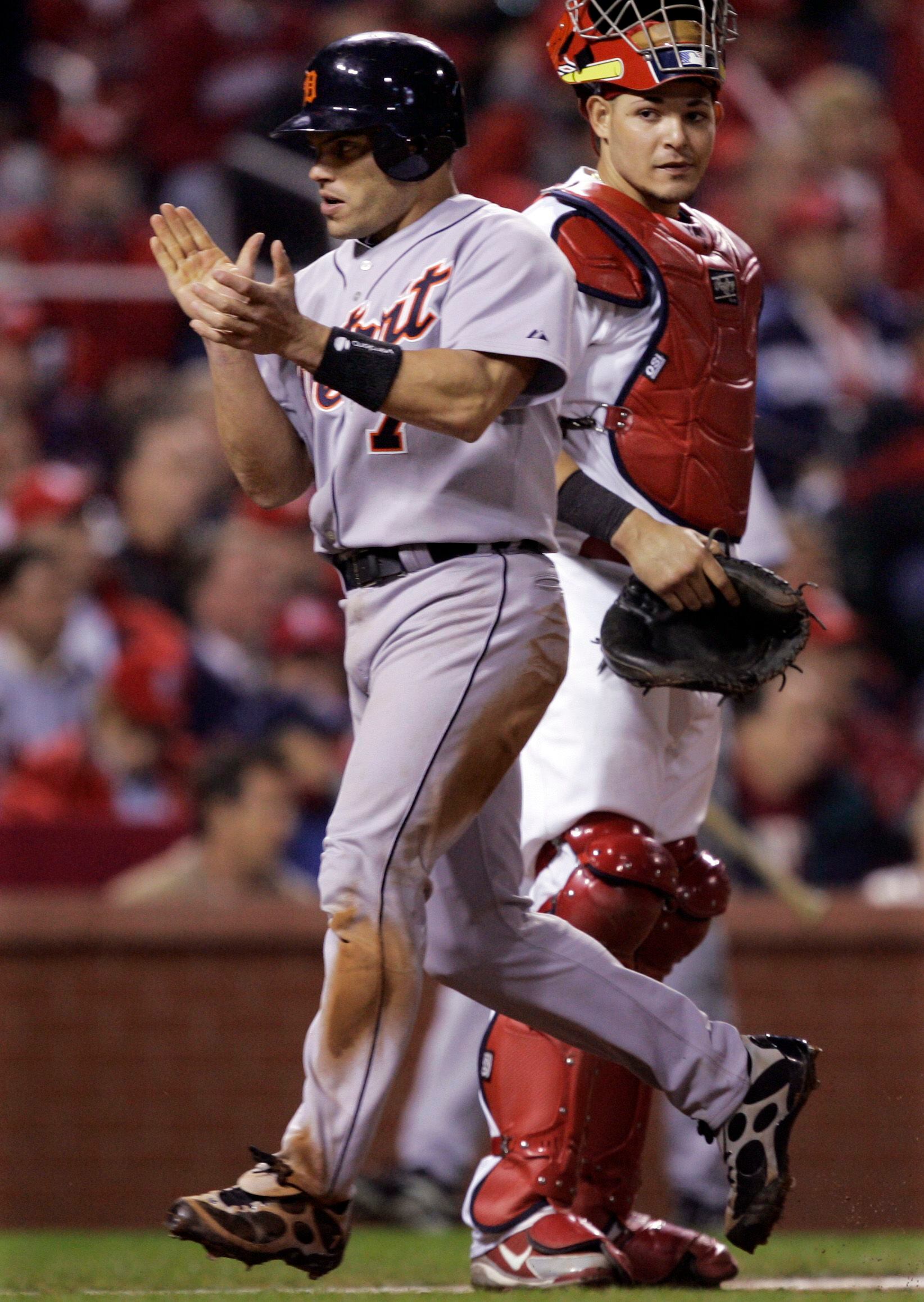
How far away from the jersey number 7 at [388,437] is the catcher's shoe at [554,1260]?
1.35m

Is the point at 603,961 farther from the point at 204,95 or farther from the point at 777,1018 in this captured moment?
the point at 204,95

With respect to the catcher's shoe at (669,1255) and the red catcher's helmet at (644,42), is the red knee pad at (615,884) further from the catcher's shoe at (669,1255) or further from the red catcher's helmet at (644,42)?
the red catcher's helmet at (644,42)

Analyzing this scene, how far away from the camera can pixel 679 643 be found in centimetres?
348

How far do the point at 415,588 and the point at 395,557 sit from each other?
7cm

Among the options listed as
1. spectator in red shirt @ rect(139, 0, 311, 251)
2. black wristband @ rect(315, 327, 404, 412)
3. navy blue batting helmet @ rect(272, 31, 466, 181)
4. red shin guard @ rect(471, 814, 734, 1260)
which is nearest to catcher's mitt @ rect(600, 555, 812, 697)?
red shin guard @ rect(471, 814, 734, 1260)

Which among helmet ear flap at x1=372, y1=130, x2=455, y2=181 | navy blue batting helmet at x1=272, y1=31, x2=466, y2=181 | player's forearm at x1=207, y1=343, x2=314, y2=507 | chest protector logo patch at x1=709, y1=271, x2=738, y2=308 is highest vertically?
navy blue batting helmet at x1=272, y1=31, x2=466, y2=181

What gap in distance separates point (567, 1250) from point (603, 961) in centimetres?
52

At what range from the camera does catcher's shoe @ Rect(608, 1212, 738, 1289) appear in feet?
11.6

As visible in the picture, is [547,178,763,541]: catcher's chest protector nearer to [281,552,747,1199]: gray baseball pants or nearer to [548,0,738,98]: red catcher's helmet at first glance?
[548,0,738,98]: red catcher's helmet

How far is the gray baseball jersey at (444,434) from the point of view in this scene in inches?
123

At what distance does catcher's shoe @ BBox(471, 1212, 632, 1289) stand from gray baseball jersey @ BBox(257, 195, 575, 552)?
1.17 m

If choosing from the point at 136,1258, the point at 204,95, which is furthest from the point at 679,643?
the point at 204,95

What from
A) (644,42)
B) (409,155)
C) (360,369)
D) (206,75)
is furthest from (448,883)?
(206,75)

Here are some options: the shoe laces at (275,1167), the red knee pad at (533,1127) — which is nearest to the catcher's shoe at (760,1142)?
the red knee pad at (533,1127)
